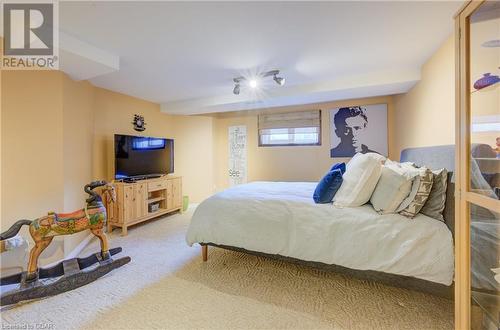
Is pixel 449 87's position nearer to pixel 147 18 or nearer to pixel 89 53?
pixel 147 18

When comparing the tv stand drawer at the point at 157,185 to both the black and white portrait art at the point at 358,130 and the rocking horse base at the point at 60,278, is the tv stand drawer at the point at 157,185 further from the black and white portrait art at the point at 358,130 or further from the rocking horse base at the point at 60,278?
the black and white portrait art at the point at 358,130

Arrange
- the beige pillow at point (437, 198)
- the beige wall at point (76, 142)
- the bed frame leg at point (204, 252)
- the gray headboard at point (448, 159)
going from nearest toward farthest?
1. the gray headboard at point (448, 159)
2. the beige pillow at point (437, 198)
3. the bed frame leg at point (204, 252)
4. the beige wall at point (76, 142)

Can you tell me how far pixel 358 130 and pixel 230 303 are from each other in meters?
3.42

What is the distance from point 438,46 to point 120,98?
4.30 meters

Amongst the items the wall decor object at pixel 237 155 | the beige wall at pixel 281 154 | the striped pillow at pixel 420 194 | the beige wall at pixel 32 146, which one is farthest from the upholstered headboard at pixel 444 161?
the beige wall at pixel 32 146

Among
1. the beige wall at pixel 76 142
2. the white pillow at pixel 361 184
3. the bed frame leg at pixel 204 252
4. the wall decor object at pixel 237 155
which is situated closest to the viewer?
the white pillow at pixel 361 184

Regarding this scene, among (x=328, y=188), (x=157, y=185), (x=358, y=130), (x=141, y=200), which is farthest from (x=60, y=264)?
(x=358, y=130)

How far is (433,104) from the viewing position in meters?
2.31

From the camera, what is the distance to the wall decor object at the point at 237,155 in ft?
15.7

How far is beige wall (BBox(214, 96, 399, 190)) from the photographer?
4.04 metres

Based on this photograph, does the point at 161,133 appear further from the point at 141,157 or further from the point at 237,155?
the point at 237,155

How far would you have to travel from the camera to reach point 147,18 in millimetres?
1688

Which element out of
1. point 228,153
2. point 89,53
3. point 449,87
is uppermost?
point 89,53

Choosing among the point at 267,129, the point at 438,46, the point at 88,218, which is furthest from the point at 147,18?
the point at 267,129
